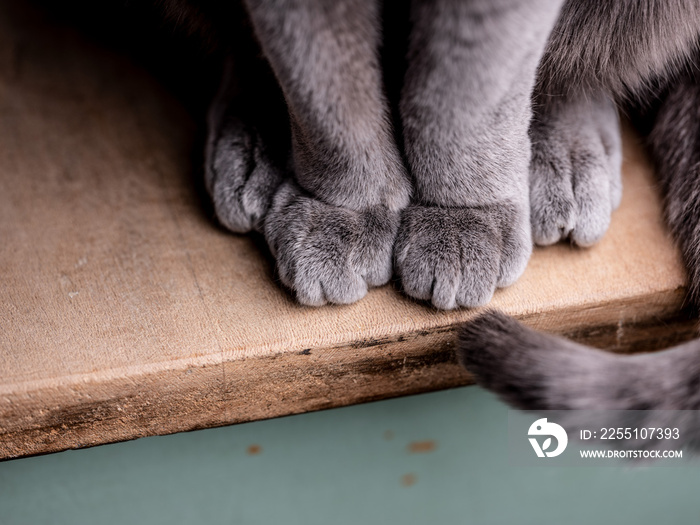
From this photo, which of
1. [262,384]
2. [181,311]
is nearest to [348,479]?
[262,384]

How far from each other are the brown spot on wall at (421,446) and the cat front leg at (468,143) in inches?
10.0

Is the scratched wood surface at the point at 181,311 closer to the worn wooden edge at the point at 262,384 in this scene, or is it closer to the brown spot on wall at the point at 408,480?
the worn wooden edge at the point at 262,384

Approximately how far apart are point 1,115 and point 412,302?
0.72 m

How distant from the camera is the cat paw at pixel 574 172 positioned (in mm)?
772

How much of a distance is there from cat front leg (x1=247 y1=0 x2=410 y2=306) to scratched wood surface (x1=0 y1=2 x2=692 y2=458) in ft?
0.18

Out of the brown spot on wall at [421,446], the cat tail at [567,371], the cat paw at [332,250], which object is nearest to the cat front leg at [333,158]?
the cat paw at [332,250]

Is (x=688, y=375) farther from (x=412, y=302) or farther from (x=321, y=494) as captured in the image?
(x=321, y=494)

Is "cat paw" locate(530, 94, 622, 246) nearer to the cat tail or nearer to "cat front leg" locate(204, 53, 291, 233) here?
the cat tail

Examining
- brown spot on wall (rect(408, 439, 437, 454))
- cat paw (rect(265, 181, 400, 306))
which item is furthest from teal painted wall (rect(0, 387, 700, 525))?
cat paw (rect(265, 181, 400, 306))

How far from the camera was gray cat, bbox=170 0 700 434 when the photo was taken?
58 centimetres

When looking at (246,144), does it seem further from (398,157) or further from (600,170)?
(600,170)

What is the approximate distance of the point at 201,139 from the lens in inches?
35.9

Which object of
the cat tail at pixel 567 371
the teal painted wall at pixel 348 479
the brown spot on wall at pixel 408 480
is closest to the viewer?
the cat tail at pixel 567 371

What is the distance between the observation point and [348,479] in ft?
2.81
